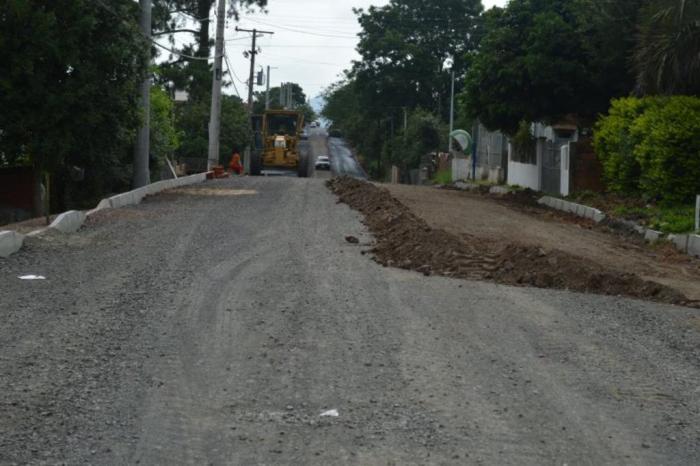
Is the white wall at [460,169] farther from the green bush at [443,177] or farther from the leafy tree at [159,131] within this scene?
the leafy tree at [159,131]

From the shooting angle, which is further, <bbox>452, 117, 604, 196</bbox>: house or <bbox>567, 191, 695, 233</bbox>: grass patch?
<bbox>452, 117, 604, 196</bbox>: house

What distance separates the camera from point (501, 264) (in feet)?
46.4

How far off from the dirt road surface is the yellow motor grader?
1091 inches

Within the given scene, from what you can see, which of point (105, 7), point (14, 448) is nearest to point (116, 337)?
point (14, 448)

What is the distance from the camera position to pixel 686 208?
2206cm

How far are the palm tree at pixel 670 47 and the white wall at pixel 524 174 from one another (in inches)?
488

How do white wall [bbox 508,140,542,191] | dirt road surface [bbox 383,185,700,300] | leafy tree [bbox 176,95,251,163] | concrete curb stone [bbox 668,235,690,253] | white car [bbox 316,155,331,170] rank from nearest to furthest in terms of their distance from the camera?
dirt road surface [bbox 383,185,700,300]
concrete curb stone [bbox 668,235,690,253]
white wall [bbox 508,140,542,191]
leafy tree [bbox 176,95,251,163]
white car [bbox 316,155,331,170]

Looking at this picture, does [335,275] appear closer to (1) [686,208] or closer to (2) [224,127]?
(1) [686,208]

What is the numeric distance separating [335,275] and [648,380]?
217 inches

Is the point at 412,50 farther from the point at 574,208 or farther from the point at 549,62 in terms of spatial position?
the point at 574,208

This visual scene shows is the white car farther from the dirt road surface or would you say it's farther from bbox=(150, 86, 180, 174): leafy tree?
the dirt road surface

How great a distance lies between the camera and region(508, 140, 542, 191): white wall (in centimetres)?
3822

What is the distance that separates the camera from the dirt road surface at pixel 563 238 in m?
15.3

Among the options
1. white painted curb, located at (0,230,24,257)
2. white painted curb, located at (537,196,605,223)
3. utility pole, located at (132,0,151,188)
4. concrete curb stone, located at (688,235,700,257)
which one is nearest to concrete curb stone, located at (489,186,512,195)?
white painted curb, located at (537,196,605,223)
